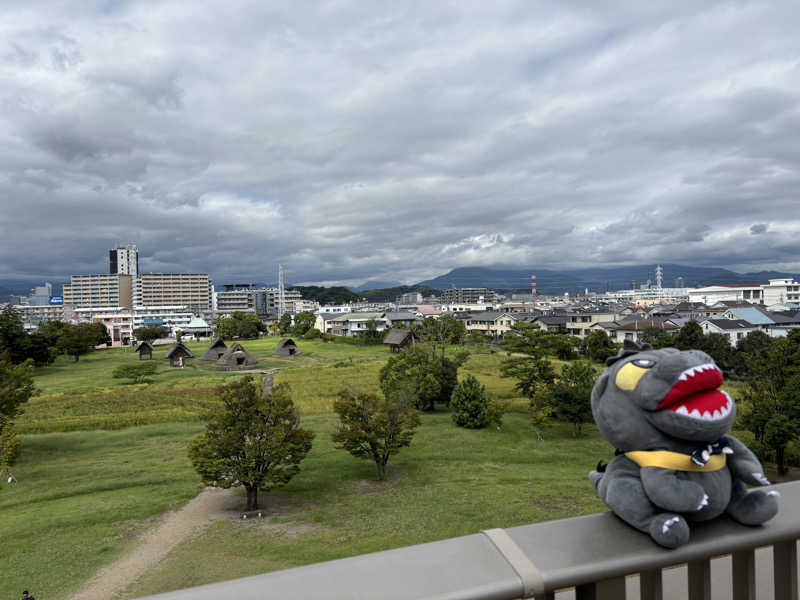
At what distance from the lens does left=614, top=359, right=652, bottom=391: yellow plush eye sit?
2195 mm

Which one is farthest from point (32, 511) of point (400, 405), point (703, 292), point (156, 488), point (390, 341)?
point (703, 292)

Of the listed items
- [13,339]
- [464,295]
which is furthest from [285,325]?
[464,295]

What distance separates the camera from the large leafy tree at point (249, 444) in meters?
11.5

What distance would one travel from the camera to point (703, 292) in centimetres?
8950

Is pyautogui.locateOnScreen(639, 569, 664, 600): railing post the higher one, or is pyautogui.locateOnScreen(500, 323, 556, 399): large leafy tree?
pyautogui.locateOnScreen(639, 569, 664, 600): railing post

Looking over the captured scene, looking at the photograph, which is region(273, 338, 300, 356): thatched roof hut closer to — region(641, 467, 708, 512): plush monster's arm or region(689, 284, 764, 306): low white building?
region(641, 467, 708, 512): plush monster's arm

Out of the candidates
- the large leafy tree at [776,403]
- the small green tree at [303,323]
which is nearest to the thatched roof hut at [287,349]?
the small green tree at [303,323]

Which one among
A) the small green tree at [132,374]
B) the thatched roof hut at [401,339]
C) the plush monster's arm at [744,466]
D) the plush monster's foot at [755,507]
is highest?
the plush monster's foot at [755,507]

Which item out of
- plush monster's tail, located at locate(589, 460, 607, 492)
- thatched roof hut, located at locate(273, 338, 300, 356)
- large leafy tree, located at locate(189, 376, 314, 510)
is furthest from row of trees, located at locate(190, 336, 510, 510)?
thatched roof hut, located at locate(273, 338, 300, 356)

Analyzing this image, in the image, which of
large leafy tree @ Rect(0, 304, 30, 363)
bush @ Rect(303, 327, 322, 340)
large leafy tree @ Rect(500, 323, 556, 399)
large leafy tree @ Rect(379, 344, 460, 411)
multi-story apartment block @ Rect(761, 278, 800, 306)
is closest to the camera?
large leafy tree @ Rect(500, 323, 556, 399)

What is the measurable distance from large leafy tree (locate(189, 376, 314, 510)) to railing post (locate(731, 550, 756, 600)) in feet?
37.3

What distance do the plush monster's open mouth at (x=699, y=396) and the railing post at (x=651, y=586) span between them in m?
0.85

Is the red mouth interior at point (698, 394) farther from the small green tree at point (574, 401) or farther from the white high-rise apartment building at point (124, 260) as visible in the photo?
the white high-rise apartment building at point (124, 260)

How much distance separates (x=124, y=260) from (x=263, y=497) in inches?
5295
